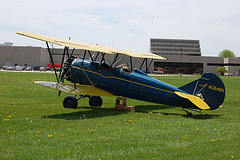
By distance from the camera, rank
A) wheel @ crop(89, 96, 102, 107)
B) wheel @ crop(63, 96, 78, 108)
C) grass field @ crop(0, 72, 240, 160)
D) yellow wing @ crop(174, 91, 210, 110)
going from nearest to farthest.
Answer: grass field @ crop(0, 72, 240, 160) → yellow wing @ crop(174, 91, 210, 110) → wheel @ crop(63, 96, 78, 108) → wheel @ crop(89, 96, 102, 107)

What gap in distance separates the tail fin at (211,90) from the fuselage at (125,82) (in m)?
0.67

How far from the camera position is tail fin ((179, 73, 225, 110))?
1058cm

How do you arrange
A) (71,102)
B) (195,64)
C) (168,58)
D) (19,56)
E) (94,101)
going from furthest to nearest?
(195,64) → (168,58) → (19,56) → (94,101) → (71,102)

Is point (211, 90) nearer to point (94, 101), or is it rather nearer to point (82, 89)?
point (82, 89)

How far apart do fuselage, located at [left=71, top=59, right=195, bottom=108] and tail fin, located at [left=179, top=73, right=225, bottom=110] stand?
2.19 ft

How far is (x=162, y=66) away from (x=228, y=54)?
69182 mm

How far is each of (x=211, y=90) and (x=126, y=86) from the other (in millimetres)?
3580

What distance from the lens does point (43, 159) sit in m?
5.22

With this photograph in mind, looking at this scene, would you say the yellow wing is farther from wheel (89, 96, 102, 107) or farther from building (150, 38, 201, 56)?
building (150, 38, 201, 56)

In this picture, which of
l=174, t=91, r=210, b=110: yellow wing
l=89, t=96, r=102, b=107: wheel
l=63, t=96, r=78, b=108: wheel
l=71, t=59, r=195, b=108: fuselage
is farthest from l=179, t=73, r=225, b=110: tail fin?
l=63, t=96, r=78, b=108: wheel

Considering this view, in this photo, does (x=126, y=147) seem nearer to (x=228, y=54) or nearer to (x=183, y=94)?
(x=183, y=94)

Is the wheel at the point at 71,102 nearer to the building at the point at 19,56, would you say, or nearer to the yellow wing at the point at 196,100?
the yellow wing at the point at 196,100

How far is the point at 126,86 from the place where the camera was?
12180 millimetres

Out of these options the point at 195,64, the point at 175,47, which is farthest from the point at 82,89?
the point at 175,47
